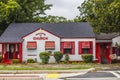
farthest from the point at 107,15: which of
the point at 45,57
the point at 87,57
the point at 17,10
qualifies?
the point at 17,10

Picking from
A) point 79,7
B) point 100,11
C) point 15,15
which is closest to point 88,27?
point 100,11

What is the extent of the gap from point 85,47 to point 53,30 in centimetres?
501

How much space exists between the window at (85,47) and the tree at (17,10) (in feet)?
38.4

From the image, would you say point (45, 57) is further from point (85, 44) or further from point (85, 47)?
point (85, 44)

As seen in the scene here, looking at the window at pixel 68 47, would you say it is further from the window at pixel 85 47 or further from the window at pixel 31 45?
the window at pixel 31 45

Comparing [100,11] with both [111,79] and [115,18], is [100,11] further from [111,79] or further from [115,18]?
[111,79]

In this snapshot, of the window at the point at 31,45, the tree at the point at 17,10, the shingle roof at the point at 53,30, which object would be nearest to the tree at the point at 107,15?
the shingle roof at the point at 53,30

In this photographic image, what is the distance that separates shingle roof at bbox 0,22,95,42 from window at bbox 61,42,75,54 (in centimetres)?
91

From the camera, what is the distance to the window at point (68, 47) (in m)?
47.4

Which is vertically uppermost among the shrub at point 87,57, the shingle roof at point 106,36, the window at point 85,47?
the shingle roof at point 106,36

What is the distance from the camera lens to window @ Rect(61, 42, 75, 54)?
4744 centimetres

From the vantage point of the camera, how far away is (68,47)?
156 feet

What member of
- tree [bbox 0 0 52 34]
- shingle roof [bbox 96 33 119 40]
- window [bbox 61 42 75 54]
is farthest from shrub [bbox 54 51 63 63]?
tree [bbox 0 0 52 34]

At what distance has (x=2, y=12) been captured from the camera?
178ft
